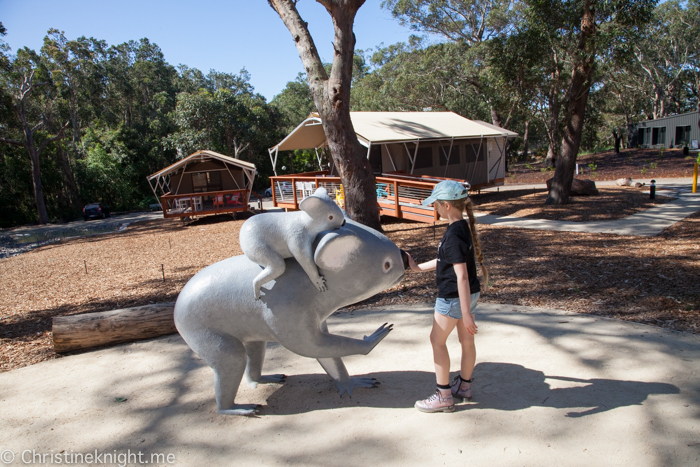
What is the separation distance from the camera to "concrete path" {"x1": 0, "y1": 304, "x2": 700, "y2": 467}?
279cm

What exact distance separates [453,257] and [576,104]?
12.6 m

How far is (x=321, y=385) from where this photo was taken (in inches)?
150

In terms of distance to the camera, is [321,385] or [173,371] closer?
[321,385]

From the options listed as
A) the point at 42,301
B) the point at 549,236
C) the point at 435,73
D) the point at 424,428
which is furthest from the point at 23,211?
the point at 424,428

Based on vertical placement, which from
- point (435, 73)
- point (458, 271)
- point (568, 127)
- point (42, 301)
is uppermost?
point (435, 73)

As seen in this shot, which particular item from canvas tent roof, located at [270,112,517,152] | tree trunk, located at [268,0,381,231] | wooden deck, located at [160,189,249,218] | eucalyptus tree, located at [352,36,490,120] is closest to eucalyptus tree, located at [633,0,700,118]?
eucalyptus tree, located at [352,36,490,120]

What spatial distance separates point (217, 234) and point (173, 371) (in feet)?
34.3

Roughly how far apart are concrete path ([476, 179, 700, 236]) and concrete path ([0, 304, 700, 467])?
6.25 meters

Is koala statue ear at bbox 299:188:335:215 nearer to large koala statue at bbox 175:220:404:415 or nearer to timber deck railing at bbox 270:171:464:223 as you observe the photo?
large koala statue at bbox 175:220:404:415

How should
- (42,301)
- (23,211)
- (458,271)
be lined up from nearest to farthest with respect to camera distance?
1. (458,271)
2. (42,301)
3. (23,211)

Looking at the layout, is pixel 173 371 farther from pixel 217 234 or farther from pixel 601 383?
pixel 217 234

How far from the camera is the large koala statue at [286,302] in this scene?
299 cm

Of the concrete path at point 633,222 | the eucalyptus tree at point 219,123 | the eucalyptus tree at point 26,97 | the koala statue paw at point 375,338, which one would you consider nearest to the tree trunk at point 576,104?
the concrete path at point 633,222

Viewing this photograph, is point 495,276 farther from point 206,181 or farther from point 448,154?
point 206,181
